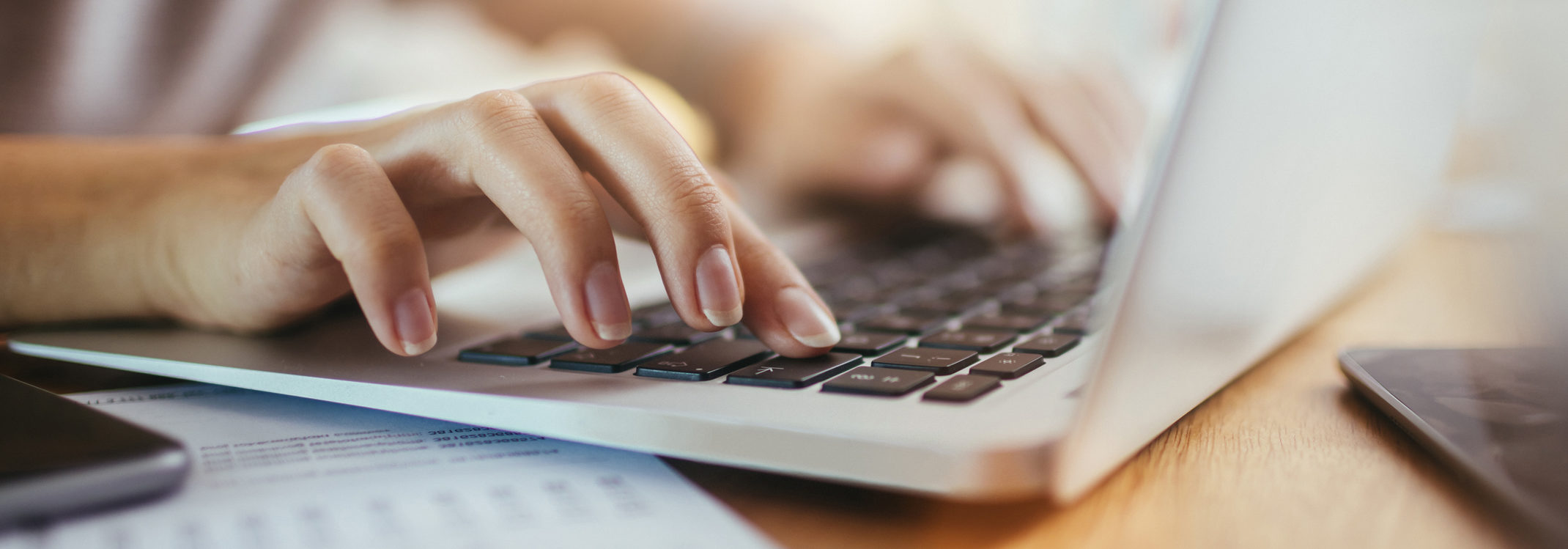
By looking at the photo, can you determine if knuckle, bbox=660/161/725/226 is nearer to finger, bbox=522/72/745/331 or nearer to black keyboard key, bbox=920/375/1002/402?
finger, bbox=522/72/745/331

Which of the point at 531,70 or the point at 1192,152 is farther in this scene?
the point at 531,70

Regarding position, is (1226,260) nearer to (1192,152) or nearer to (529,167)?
(1192,152)

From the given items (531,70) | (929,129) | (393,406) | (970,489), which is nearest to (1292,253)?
(970,489)

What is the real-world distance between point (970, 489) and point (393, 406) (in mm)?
219

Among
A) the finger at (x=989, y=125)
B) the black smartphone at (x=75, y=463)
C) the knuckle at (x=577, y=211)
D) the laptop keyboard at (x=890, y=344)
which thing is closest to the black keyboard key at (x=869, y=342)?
the laptop keyboard at (x=890, y=344)

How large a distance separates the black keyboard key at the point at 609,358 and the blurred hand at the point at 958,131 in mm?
621

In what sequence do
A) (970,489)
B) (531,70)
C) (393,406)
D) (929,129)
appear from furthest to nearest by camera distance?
(531,70) → (929,129) → (393,406) → (970,489)

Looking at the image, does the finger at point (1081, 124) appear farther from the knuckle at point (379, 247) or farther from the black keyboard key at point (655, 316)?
the knuckle at point (379, 247)

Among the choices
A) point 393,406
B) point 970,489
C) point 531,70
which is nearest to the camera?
point 970,489

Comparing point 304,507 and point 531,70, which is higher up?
point 531,70

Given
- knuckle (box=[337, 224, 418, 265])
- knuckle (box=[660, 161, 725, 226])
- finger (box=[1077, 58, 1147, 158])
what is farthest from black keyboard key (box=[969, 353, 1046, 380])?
finger (box=[1077, 58, 1147, 158])

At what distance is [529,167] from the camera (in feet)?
1.15

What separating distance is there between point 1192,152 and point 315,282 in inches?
14.7

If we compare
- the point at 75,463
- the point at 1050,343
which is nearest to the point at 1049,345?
the point at 1050,343
